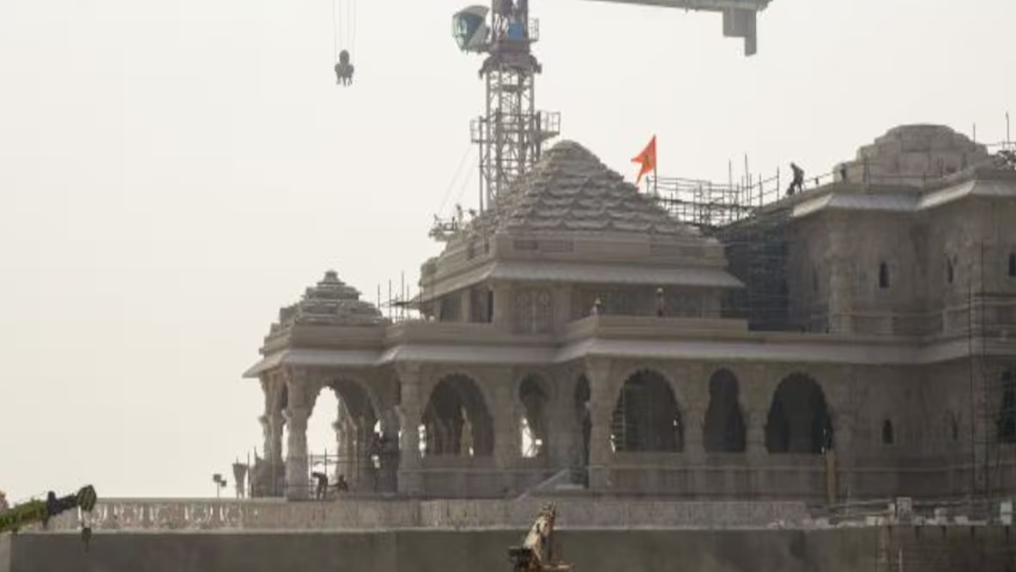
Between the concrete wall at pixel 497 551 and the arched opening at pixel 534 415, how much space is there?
1486 centimetres

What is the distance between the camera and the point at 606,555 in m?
78.9

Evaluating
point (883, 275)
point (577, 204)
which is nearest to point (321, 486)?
point (577, 204)

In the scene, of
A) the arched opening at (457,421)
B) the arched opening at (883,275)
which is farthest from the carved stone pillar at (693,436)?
the arched opening at (883,275)

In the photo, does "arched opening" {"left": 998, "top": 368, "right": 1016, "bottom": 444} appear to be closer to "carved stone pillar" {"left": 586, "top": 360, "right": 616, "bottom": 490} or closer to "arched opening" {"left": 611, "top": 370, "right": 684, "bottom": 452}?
"arched opening" {"left": 611, "top": 370, "right": 684, "bottom": 452}

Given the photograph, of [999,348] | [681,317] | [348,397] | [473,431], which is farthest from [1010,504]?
[348,397]

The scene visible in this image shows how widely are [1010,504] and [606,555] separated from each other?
12.9 meters

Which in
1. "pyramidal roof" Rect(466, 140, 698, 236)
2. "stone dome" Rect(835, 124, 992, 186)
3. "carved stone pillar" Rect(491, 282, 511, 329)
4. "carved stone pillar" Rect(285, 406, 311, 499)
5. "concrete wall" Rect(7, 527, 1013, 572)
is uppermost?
"stone dome" Rect(835, 124, 992, 186)

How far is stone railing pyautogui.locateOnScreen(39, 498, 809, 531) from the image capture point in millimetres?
76812

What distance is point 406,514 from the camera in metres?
78.9

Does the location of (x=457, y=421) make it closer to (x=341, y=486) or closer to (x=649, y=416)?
(x=649, y=416)

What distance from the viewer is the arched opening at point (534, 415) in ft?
312

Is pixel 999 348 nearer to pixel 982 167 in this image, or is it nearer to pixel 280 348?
pixel 982 167

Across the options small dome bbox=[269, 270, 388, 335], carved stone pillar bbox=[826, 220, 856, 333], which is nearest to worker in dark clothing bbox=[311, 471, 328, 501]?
small dome bbox=[269, 270, 388, 335]

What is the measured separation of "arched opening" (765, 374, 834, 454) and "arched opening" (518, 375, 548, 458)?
28.7ft
